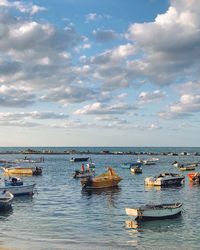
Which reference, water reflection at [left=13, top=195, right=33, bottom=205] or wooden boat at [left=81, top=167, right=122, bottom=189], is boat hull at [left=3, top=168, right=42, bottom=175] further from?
water reflection at [left=13, top=195, right=33, bottom=205]

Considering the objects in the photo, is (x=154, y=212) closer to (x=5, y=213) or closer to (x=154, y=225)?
(x=154, y=225)

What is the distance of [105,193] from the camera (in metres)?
65.4

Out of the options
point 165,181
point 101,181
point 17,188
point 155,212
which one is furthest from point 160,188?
point 155,212

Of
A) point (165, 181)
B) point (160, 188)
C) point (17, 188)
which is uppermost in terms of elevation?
point (17, 188)

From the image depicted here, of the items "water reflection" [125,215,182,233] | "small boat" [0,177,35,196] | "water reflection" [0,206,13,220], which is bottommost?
"water reflection" [125,215,182,233]

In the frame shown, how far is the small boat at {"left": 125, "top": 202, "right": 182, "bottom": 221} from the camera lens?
4169 cm

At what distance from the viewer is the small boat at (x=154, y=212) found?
137ft

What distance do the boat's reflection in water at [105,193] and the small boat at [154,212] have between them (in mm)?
14191

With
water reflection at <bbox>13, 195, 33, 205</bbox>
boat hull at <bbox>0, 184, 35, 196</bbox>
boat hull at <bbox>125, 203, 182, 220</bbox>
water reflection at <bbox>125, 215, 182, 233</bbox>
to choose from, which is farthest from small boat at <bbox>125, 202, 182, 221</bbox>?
boat hull at <bbox>0, 184, 35, 196</bbox>

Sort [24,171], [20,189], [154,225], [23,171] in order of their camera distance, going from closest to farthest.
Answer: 1. [154,225]
2. [20,189]
3. [24,171]
4. [23,171]

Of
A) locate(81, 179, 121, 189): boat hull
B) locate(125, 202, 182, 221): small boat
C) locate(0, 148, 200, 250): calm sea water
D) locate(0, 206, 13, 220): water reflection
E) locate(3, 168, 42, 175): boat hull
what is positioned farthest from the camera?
locate(3, 168, 42, 175): boat hull

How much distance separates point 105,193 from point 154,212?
23.5 meters

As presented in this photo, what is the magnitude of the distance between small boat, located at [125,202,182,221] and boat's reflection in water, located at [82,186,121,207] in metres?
14.2

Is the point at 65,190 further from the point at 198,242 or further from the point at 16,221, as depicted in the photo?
the point at 198,242
